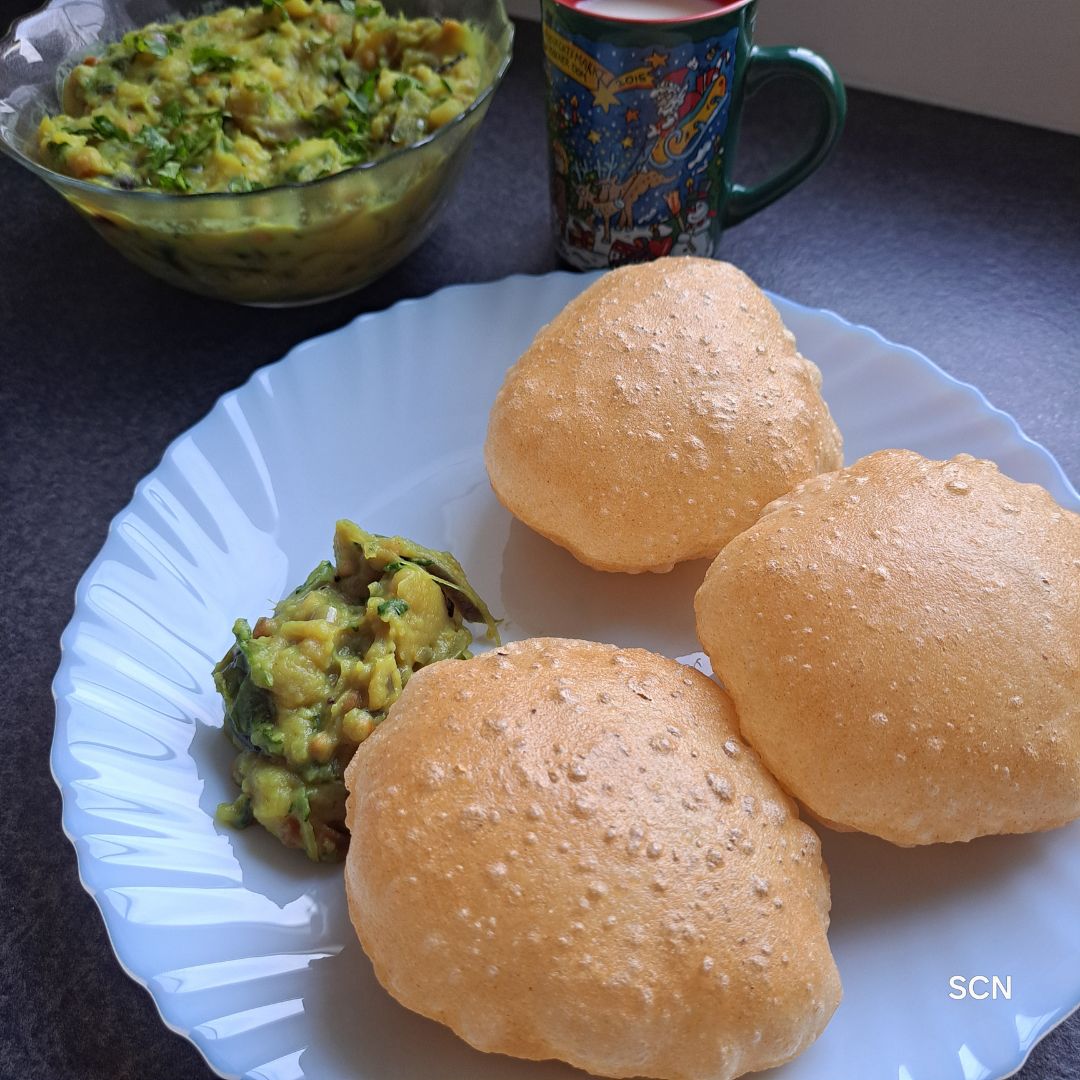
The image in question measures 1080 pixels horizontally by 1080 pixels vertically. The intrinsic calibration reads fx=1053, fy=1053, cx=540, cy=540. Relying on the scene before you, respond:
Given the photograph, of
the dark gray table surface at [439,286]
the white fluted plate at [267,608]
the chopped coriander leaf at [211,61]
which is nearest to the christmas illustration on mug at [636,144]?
the white fluted plate at [267,608]

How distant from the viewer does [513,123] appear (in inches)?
107

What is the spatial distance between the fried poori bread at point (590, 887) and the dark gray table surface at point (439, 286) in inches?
22.1

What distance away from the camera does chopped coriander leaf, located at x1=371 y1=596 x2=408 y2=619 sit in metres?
1.48

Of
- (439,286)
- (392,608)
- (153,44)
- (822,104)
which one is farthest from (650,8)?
(392,608)

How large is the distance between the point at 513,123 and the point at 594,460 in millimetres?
1511

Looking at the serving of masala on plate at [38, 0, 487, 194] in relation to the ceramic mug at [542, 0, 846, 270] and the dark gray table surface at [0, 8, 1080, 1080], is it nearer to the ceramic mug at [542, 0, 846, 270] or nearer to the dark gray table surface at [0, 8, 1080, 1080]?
the ceramic mug at [542, 0, 846, 270]

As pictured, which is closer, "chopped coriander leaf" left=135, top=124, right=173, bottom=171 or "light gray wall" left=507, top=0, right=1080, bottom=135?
"chopped coriander leaf" left=135, top=124, right=173, bottom=171

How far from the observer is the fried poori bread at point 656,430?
1.56 m

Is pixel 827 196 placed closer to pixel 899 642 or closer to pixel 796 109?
pixel 796 109

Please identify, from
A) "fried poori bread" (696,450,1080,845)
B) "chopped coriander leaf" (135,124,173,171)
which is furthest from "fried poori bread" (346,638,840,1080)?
"chopped coriander leaf" (135,124,173,171)

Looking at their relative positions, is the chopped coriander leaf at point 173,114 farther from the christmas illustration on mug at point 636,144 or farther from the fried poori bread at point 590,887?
the fried poori bread at point 590,887

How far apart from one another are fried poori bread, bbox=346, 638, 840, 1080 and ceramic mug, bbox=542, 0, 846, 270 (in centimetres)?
111

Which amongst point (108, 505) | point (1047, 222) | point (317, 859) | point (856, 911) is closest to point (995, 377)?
point (1047, 222)

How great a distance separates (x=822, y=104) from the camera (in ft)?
6.64
